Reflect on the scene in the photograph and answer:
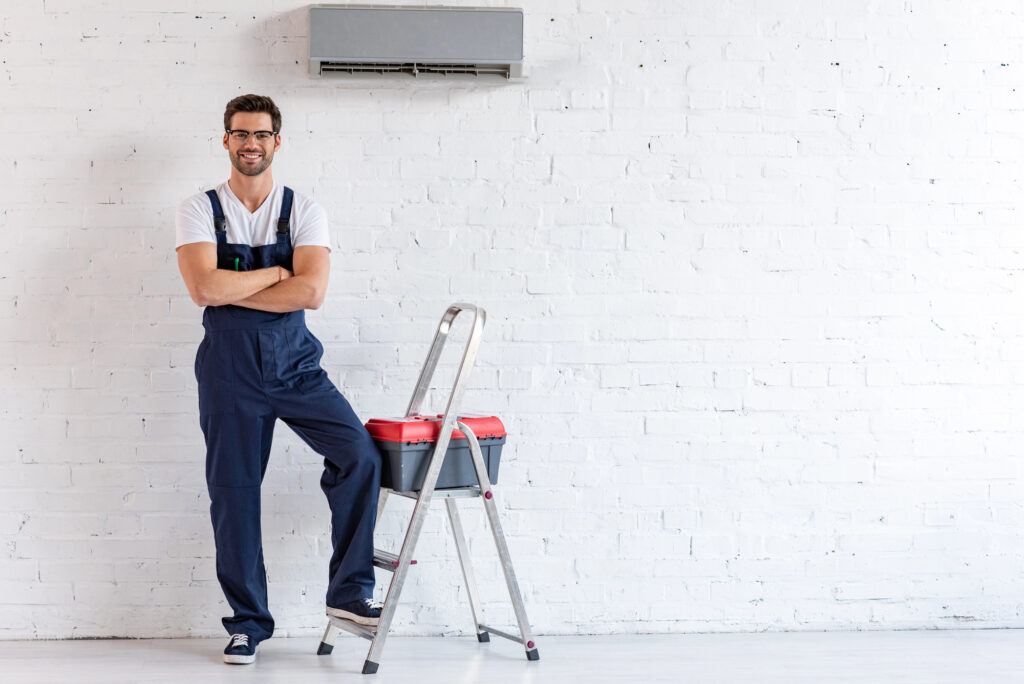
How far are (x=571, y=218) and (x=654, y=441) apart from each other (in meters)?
0.81

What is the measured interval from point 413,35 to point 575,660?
204cm

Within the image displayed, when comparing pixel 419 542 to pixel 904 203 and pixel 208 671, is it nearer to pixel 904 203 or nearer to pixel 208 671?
pixel 208 671

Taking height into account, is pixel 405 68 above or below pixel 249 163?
above

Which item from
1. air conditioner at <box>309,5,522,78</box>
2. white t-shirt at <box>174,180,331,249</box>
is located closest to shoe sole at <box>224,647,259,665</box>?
white t-shirt at <box>174,180,331,249</box>

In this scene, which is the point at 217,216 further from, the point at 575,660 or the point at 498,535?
the point at 575,660

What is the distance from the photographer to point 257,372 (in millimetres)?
2900

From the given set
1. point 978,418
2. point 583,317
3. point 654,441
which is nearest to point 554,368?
point 583,317

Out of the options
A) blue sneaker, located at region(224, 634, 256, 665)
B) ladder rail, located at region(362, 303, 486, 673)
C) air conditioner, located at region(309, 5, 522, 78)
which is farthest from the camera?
air conditioner, located at region(309, 5, 522, 78)

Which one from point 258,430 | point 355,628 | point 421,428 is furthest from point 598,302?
point 355,628

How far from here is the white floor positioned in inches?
111

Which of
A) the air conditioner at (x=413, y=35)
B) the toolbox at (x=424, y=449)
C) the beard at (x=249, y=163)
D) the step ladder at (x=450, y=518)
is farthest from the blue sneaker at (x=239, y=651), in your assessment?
the air conditioner at (x=413, y=35)

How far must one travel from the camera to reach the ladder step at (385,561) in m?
2.88

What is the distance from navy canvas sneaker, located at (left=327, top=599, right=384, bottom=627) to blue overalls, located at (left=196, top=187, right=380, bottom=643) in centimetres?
2

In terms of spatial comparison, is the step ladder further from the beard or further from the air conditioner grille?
the air conditioner grille
